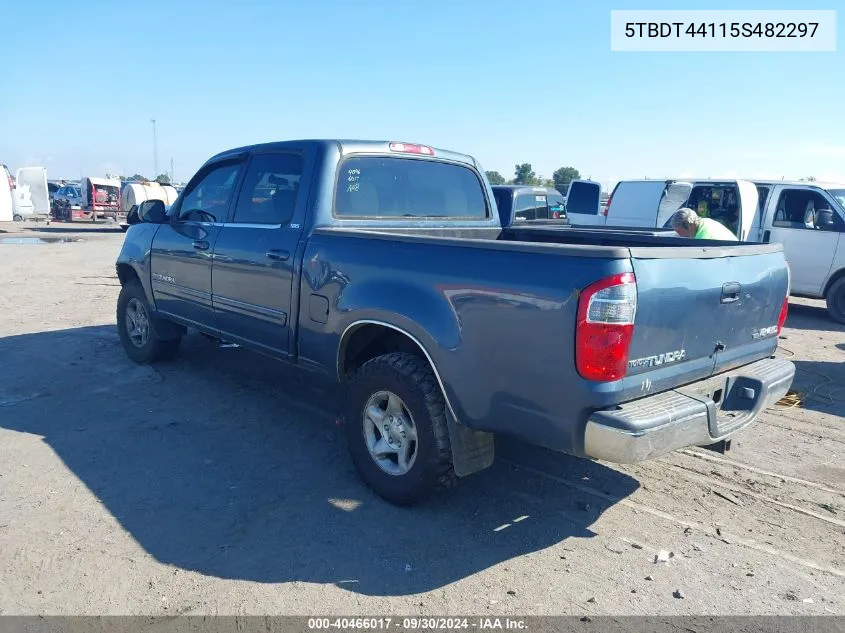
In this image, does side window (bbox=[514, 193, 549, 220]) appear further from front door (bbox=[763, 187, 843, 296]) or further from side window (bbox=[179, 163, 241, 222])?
side window (bbox=[179, 163, 241, 222])

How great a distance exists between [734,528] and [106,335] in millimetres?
6953

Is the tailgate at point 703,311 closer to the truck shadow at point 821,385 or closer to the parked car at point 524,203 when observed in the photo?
the truck shadow at point 821,385

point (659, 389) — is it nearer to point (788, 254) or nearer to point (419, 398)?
point (419, 398)

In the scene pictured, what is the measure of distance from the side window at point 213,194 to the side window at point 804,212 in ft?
29.8

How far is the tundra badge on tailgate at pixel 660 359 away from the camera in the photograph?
2988mm

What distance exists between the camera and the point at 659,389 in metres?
3.17

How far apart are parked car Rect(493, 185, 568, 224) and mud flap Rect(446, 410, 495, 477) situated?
9.84 metres

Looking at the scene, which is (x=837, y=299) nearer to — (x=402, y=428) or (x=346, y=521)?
(x=402, y=428)

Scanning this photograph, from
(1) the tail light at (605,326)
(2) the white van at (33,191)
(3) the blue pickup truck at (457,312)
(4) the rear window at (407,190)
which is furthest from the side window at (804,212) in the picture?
(2) the white van at (33,191)

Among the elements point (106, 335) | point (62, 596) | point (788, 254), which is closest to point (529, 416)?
point (62, 596)

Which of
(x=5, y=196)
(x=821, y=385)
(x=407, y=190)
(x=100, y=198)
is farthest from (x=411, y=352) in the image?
(x=100, y=198)

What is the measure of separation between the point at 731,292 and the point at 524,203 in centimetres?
1120

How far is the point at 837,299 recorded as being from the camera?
10133 millimetres

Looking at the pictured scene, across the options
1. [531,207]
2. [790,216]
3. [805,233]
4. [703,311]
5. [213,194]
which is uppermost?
[531,207]
